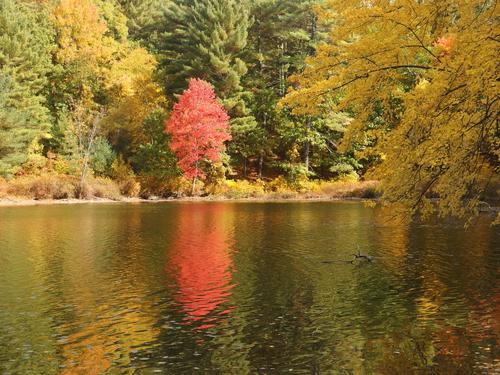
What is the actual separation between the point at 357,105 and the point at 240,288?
5453 mm

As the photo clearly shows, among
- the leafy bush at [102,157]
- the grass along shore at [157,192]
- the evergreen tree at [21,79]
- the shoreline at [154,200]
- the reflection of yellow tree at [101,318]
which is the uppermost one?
the evergreen tree at [21,79]

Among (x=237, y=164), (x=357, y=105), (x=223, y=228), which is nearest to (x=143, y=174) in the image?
(x=237, y=164)

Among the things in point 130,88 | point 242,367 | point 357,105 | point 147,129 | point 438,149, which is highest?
point 130,88

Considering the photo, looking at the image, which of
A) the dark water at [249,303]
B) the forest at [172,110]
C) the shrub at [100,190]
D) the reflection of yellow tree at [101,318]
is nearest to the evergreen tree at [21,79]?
the forest at [172,110]

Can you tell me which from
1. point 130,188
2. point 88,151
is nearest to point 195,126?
point 130,188

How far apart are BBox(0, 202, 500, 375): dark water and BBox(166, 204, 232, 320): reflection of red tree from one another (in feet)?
0.19

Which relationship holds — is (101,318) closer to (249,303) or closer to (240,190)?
(249,303)

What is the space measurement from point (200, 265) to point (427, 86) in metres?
9.42

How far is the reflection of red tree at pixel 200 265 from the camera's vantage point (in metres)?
13.4

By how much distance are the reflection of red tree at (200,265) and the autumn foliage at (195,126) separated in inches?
747

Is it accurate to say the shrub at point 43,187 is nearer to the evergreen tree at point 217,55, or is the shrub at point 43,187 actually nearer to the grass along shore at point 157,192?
the grass along shore at point 157,192

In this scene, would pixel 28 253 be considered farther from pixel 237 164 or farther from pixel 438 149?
pixel 237 164

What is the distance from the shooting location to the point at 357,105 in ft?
38.7

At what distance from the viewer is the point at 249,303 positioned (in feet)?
42.8
